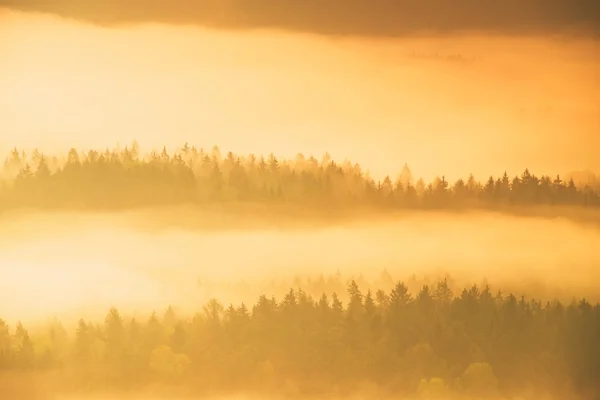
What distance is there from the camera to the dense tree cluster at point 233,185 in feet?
6.70

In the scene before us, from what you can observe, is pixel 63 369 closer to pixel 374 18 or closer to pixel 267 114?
pixel 267 114

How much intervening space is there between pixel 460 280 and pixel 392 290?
20cm

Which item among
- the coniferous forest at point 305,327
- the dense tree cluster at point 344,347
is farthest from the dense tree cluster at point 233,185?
the dense tree cluster at point 344,347

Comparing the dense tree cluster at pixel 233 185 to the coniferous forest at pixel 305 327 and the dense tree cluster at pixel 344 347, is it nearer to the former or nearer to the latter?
the coniferous forest at pixel 305 327

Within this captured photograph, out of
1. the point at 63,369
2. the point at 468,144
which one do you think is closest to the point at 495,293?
the point at 468,144

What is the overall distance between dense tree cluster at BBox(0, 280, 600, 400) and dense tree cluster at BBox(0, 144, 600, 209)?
0.26 m

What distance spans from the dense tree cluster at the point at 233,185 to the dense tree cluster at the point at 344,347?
263 mm

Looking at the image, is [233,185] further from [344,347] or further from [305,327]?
[344,347]

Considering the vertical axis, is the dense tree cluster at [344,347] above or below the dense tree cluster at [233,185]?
below

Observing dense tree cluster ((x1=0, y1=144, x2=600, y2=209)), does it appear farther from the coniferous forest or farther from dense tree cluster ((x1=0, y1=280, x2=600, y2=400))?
dense tree cluster ((x1=0, y1=280, x2=600, y2=400))

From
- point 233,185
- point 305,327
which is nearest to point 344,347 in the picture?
point 305,327

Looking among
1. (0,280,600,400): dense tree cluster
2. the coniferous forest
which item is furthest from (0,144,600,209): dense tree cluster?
(0,280,600,400): dense tree cluster

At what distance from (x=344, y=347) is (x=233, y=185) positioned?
1.79 feet

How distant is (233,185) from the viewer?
2076mm
